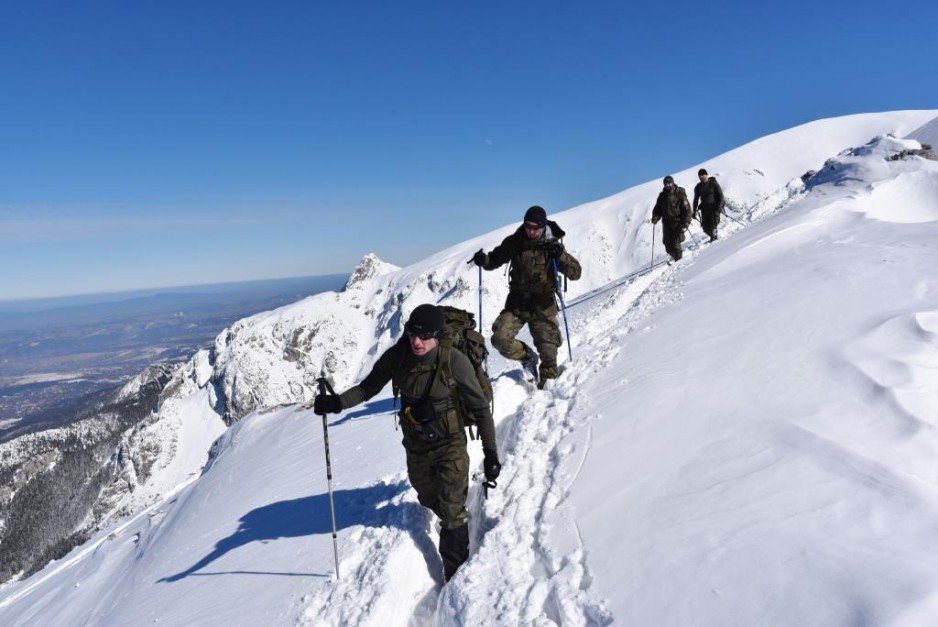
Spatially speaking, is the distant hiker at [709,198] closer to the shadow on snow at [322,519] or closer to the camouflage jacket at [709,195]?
the camouflage jacket at [709,195]

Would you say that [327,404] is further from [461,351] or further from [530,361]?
[530,361]

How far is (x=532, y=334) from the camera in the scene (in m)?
9.27

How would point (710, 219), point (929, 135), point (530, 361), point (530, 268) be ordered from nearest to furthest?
point (530, 268) → point (530, 361) → point (710, 219) → point (929, 135)

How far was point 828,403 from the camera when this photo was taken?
4.86m

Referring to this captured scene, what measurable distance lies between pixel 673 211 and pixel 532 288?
38.6 ft

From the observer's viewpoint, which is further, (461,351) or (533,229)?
(533,229)

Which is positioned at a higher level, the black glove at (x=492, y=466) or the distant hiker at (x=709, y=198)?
the distant hiker at (x=709, y=198)

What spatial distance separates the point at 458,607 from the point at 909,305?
6.71 meters

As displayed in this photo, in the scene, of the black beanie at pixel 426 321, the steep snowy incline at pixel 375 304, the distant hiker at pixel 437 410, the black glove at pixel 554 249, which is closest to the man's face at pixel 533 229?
the black glove at pixel 554 249

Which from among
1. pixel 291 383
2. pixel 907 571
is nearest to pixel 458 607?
pixel 907 571

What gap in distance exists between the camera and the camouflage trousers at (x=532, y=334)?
363 inches

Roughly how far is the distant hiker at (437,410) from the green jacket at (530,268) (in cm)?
385

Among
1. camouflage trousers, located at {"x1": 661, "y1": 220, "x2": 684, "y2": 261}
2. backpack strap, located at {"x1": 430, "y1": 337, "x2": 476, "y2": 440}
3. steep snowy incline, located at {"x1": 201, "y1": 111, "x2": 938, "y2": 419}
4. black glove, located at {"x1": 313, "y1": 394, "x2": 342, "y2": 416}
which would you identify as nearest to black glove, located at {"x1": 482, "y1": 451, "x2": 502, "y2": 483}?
backpack strap, located at {"x1": 430, "y1": 337, "x2": 476, "y2": 440}

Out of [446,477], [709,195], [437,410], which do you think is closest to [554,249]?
[437,410]
